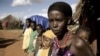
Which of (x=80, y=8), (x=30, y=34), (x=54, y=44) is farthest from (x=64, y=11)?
(x=30, y=34)

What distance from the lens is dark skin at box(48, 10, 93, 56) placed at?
3.65 meters

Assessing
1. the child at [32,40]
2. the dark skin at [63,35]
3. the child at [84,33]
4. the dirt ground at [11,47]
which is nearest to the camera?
the dark skin at [63,35]

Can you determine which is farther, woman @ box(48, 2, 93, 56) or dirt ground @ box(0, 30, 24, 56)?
dirt ground @ box(0, 30, 24, 56)

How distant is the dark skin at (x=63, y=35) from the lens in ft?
12.0

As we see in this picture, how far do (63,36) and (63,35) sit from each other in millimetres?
12

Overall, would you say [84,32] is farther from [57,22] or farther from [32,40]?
[32,40]

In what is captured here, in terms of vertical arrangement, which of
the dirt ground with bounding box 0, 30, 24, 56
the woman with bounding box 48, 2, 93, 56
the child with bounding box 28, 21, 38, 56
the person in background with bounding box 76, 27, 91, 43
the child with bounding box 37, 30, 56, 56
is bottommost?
the dirt ground with bounding box 0, 30, 24, 56

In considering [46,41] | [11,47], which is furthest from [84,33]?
[11,47]

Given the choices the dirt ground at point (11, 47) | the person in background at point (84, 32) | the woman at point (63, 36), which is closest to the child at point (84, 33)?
the person in background at point (84, 32)

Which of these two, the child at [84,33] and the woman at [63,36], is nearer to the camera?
the woman at [63,36]

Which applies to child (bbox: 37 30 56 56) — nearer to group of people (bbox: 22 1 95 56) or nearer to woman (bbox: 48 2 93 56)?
group of people (bbox: 22 1 95 56)

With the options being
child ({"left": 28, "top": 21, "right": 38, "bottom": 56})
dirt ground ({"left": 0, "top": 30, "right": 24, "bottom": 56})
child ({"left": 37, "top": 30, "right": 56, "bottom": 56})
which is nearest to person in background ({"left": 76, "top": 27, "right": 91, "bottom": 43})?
child ({"left": 37, "top": 30, "right": 56, "bottom": 56})

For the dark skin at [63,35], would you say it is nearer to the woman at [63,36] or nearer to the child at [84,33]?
the woman at [63,36]

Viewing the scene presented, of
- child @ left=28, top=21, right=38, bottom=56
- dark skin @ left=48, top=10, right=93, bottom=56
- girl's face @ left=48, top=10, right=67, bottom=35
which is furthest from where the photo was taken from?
child @ left=28, top=21, right=38, bottom=56
